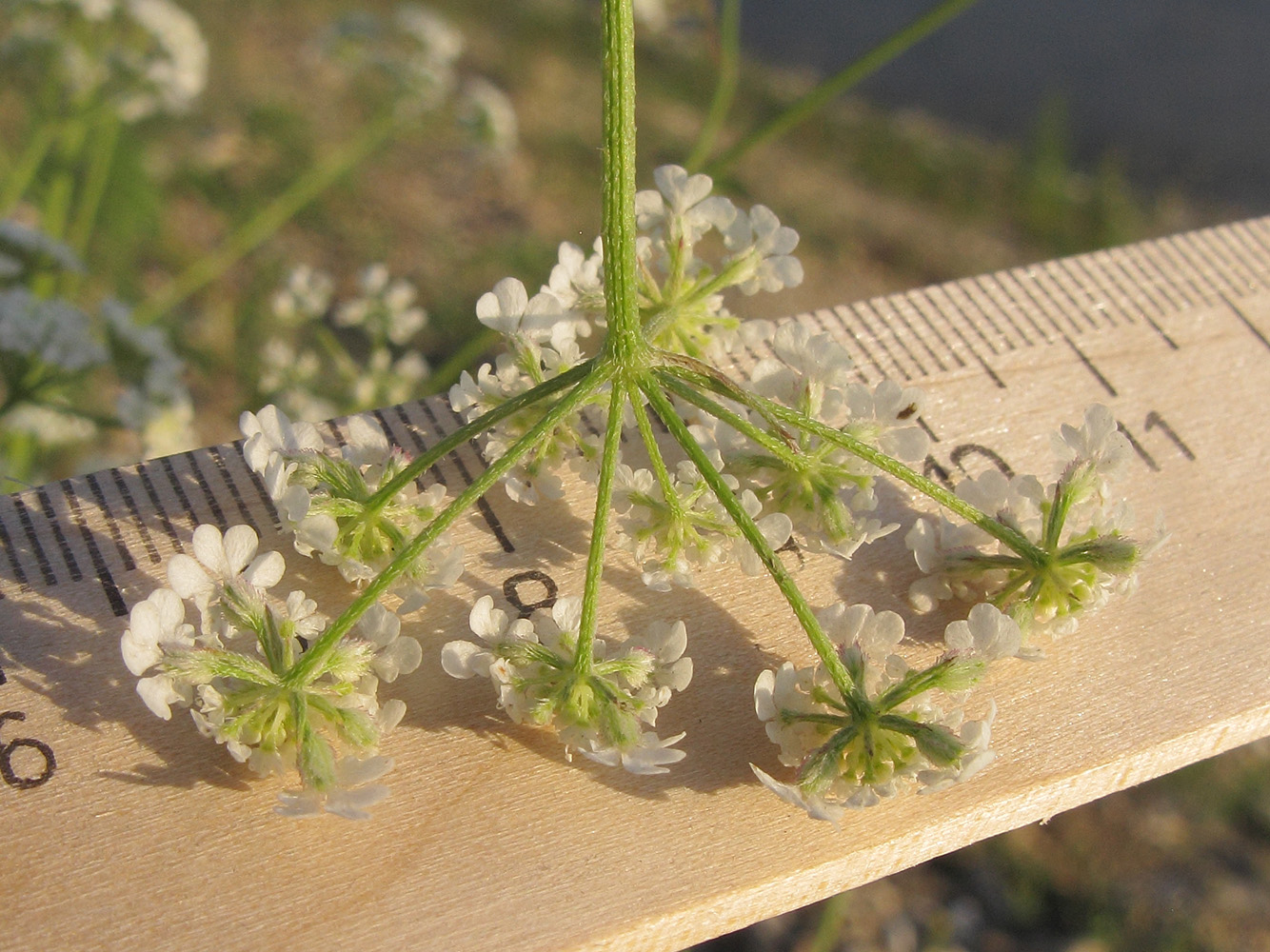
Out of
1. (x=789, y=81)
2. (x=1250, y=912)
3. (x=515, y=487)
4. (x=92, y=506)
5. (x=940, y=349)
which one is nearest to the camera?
(x=515, y=487)

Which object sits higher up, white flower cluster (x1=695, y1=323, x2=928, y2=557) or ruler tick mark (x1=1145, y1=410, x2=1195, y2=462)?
white flower cluster (x1=695, y1=323, x2=928, y2=557)

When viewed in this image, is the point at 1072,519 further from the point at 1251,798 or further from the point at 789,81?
the point at 789,81

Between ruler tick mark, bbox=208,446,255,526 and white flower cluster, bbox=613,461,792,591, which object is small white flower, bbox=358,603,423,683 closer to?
white flower cluster, bbox=613,461,792,591

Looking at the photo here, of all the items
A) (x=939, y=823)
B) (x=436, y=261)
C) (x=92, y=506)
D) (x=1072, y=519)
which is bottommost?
(x=939, y=823)

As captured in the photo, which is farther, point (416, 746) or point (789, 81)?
point (789, 81)

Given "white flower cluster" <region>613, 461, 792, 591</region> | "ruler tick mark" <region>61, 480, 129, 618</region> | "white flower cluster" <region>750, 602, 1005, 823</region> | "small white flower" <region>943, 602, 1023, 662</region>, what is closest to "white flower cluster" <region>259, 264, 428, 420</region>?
"ruler tick mark" <region>61, 480, 129, 618</region>

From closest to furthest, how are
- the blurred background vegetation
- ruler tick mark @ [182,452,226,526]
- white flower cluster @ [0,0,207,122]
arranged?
1. ruler tick mark @ [182,452,226,526]
2. white flower cluster @ [0,0,207,122]
3. the blurred background vegetation

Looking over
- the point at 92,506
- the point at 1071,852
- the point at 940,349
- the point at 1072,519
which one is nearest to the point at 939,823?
the point at 1072,519

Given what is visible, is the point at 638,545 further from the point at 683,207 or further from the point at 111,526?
the point at 111,526
